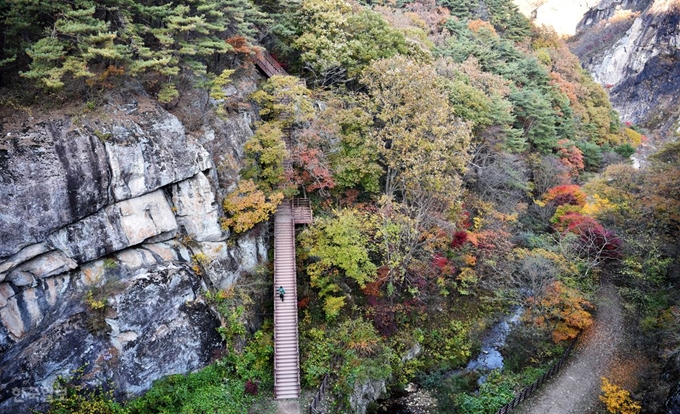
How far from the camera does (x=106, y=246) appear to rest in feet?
60.2

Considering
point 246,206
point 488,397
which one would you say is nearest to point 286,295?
point 246,206

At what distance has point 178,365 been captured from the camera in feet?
62.7

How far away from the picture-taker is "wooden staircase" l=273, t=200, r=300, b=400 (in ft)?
66.1

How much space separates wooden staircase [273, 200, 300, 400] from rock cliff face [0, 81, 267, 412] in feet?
10.1

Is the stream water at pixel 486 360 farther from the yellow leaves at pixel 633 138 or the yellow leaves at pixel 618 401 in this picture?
the yellow leaves at pixel 633 138

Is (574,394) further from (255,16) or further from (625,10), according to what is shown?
(625,10)

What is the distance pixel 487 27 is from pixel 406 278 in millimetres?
32144

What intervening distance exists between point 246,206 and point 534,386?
1711 centimetres

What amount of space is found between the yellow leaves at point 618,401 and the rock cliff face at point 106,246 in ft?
61.5

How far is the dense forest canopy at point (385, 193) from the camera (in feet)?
66.7

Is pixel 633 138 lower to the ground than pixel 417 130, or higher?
lower

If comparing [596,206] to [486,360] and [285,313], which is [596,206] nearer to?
[486,360]

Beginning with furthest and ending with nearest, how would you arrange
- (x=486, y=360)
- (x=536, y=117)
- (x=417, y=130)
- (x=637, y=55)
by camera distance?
(x=637, y=55) → (x=536, y=117) → (x=486, y=360) → (x=417, y=130)

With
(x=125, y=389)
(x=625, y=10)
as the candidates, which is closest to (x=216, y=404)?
(x=125, y=389)
